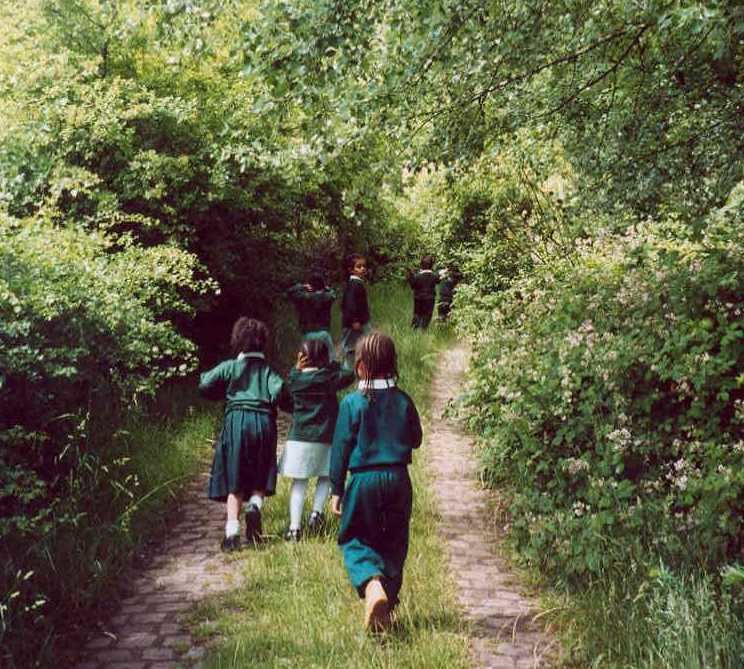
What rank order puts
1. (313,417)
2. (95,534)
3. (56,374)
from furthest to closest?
(313,417) → (95,534) → (56,374)

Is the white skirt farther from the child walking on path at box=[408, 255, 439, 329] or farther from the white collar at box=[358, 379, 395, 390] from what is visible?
the child walking on path at box=[408, 255, 439, 329]

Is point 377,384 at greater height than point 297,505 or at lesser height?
greater

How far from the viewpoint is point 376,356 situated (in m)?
4.90

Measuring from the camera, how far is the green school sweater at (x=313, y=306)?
36.1 ft

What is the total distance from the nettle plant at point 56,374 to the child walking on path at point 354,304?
2947 millimetres

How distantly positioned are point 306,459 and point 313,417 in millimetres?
340

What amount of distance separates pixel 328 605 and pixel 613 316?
117 inches

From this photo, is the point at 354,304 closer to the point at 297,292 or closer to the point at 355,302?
the point at 355,302

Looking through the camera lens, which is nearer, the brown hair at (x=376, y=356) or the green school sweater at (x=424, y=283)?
the brown hair at (x=376, y=356)

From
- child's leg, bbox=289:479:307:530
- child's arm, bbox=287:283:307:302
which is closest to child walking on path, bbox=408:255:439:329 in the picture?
child's arm, bbox=287:283:307:302

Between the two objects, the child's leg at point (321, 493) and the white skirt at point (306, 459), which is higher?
the white skirt at point (306, 459)

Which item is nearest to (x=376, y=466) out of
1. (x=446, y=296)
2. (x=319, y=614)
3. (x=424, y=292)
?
(x=319, y=614)

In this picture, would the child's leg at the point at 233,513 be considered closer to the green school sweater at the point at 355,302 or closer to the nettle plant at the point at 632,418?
the nettle plant at the point at 632,418

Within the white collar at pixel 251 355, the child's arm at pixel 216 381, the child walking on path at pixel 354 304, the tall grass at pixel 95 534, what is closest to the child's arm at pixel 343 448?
the tall grass at pixel 95 534
